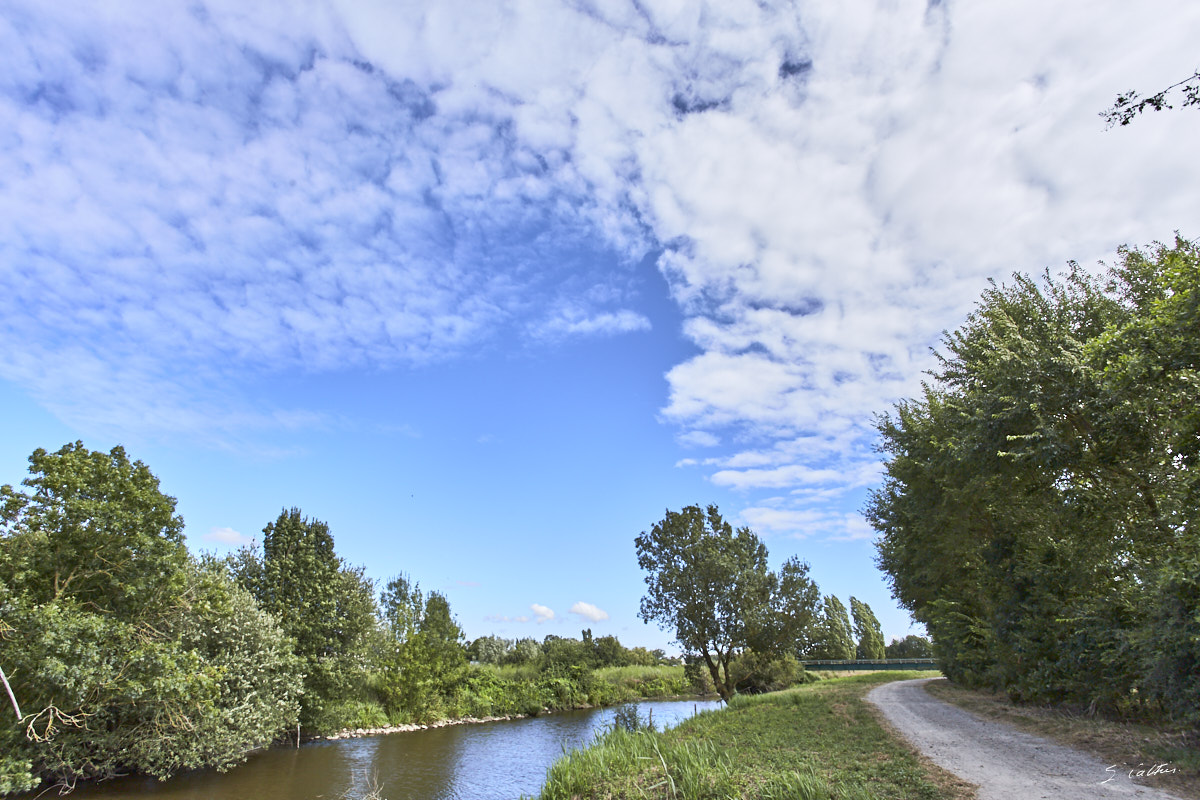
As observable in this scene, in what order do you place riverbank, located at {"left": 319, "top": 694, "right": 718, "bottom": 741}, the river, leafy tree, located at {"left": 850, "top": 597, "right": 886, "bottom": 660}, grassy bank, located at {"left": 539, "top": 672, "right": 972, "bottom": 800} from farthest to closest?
leafy tree, located at {"left": 850, "top": 597, "right": 886, "bottom": 660}
riverbank, located at {"left": 319, "top": 694, "right": 718, "bottom": 741}
the river
grassy bank, located at {"left": 539, "top": 672, "right": 972, "bottom": 800}

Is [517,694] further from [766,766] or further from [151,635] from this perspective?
[766,766]

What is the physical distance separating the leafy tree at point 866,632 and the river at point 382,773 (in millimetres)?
52358

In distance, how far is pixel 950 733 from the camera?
13273mm

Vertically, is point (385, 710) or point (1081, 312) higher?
point (1081, 312)

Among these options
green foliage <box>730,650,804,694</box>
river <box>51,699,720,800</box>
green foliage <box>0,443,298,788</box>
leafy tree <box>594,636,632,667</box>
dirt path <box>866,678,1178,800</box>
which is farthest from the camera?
leafy tree <box>594,636,632,667</box>

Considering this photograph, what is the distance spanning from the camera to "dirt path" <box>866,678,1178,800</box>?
7.67 meters

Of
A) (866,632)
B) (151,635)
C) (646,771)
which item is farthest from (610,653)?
(646,771)

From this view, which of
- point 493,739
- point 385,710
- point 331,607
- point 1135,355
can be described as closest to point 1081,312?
point 1135,355

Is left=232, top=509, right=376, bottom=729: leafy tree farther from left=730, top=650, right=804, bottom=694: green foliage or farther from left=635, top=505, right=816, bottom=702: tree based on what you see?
left=730, top=650, right=804, bottom=694: green foliage

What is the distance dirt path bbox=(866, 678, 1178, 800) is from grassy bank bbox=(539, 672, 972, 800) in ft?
1.74

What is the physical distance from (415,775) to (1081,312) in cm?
2624

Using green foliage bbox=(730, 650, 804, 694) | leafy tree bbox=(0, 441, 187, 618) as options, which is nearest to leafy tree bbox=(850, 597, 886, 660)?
green foliage bbox=(730, 650, 804, 694)

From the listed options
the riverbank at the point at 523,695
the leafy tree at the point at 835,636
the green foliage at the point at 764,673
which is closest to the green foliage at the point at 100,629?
the riverbank at the point at 523,695

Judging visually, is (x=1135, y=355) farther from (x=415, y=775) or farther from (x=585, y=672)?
(x=585, y=672)
